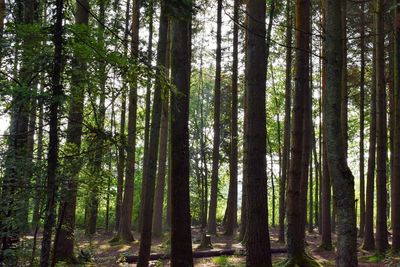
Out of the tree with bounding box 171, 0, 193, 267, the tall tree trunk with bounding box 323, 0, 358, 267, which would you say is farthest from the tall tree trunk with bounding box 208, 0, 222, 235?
the tall tree trunk with bounding box 323, 0, 358, 267

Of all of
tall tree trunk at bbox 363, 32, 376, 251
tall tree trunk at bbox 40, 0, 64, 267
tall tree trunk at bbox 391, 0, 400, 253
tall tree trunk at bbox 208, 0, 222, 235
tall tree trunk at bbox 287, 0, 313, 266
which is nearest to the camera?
tall tree trunk at bbox 40, 0, 64, 267

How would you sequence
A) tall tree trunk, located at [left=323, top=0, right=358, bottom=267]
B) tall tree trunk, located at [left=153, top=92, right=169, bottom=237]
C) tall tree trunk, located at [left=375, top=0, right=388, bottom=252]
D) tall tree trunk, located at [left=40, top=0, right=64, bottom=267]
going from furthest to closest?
tall tree trunk, located at [left=153, top=92, right=169, bottom=237], tall tree trunk, located at [left=375, top=0, right=388, bottom=252], tall tree trunk, located at [left=323, top=0, right=358, bottom=267], tall tree trunk, located at [left=40, top=0, right=64, bottom=267]

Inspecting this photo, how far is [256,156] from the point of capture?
8016mm

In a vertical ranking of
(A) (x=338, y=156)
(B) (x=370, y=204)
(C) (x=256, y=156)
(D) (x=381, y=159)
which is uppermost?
(D) (x=381, y=159)

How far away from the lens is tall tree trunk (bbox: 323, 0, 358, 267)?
501 cm

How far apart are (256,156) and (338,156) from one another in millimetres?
2926

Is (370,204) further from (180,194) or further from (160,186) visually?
(160,186)

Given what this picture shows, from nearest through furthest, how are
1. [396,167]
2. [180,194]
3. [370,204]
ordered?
[180,194] → [396,167] → [370,204]

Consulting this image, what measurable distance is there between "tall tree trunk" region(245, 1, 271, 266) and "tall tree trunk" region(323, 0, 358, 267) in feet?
7.90

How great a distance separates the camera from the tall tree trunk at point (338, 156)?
16.4 feet

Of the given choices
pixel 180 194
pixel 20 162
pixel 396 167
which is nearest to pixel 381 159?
pixel 396 167

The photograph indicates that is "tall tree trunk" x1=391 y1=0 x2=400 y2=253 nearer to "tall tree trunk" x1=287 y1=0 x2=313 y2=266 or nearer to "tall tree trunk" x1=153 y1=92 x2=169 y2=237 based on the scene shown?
"tall tree trunk" x1=287 y1=0 x2=313 y2=266

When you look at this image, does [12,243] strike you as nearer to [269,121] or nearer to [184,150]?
[184,150]

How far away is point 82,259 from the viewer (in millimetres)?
10594
